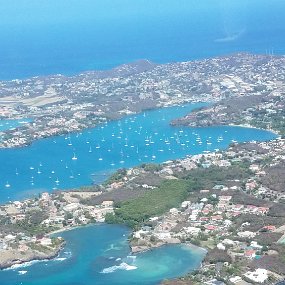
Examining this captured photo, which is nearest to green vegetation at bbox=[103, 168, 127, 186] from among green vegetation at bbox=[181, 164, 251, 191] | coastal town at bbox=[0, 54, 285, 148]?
green vegetation at bbox=[181, 164, 251, 191]

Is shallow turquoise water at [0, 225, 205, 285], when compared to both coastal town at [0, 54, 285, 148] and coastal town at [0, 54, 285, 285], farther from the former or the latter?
coastal town at [0, 54, 285, 148]

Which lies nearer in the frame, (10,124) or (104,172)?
(104,172)

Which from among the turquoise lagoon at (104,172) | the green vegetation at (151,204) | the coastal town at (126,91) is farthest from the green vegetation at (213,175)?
the coastal town at (126,91)

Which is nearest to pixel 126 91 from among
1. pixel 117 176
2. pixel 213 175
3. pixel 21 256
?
pixel 117 176

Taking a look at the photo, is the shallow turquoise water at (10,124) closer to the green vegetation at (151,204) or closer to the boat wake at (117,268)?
the green vegetation at (151,204)

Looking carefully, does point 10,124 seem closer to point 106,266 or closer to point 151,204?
point 151,204

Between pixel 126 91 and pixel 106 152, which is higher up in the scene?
pixel 126 91
